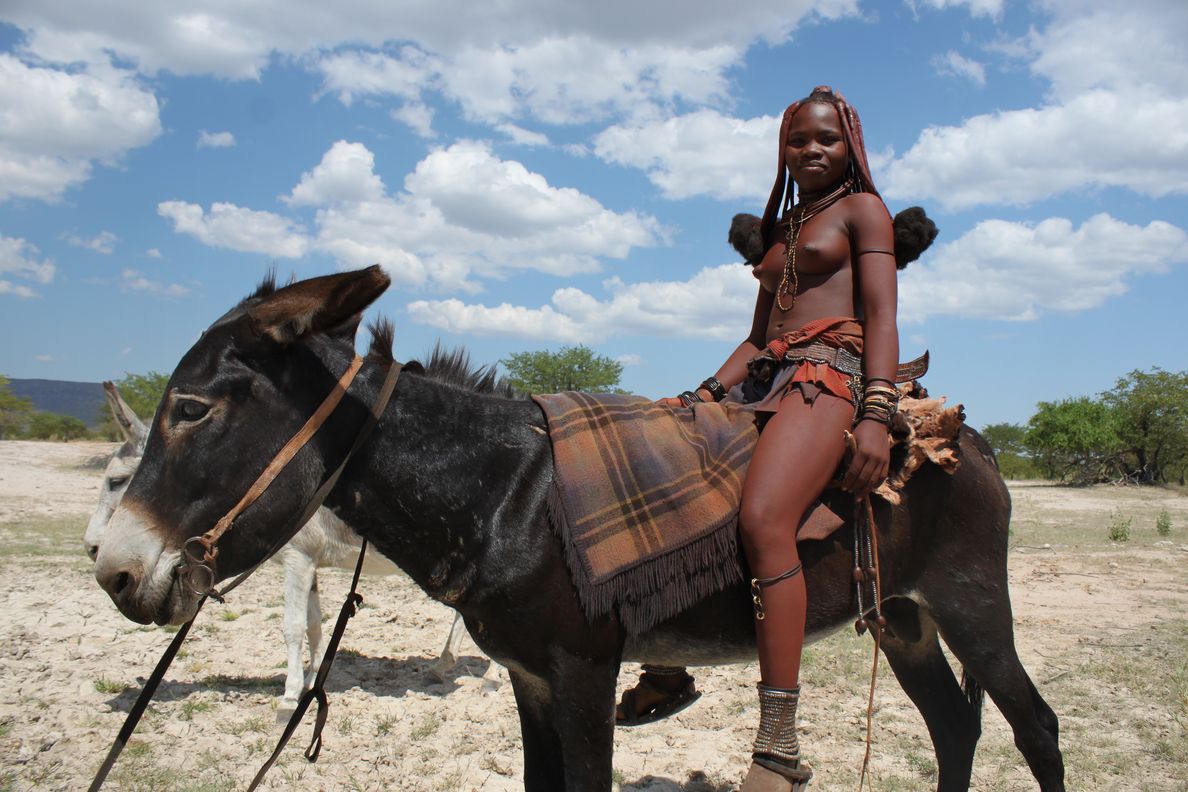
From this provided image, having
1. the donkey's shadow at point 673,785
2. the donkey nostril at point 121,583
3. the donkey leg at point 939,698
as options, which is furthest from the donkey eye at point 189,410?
the donkey's shadow at point 673,785

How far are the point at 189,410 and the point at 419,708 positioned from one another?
190 inches

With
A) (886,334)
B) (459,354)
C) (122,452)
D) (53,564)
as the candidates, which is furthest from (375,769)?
(53,564)

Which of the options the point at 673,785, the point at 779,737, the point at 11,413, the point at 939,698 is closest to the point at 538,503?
the point at 779,737

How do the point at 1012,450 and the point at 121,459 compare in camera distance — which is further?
the point at 1012,450

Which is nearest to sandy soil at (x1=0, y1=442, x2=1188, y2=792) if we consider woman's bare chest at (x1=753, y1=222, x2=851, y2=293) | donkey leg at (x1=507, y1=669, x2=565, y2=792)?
donkey leg at (x1=507, y1=669, x2=565, y2=792)

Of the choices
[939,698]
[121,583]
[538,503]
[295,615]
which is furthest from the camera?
[295,615]

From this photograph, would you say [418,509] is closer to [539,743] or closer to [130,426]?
[539,743]

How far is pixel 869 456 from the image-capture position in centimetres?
283

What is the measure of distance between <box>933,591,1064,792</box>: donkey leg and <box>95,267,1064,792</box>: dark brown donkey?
0.40 m

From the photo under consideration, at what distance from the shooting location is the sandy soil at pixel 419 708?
16.5 feet

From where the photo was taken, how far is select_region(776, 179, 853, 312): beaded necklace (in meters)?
3.22

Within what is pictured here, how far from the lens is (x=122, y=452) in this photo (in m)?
7.12

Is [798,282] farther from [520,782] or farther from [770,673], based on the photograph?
[520,782]

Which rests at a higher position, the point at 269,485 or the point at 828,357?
the point at 828,357
